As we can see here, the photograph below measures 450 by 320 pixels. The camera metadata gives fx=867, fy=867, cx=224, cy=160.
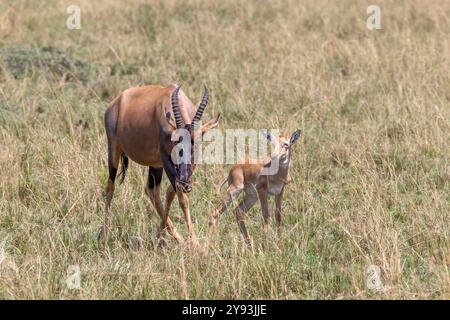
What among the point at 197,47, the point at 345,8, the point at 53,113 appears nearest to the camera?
the point at 53,113

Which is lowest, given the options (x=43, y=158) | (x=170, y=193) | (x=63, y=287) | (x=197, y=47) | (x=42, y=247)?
(x=63, y=287)

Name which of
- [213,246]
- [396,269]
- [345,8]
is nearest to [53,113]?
[213,246]

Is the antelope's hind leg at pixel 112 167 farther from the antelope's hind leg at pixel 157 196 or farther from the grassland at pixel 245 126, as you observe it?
the antelope's hind leg at pixel 157 196

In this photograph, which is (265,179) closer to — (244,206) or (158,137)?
(244,206)

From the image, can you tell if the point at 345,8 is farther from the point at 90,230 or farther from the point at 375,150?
the point at 90,230

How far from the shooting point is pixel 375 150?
9.41m

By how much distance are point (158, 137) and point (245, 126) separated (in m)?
3.05

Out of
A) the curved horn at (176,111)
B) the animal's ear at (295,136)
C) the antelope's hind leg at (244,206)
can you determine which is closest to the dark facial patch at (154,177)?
the antelope's hind leg at (244,206)

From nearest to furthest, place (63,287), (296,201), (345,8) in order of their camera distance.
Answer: (63,287)
(296,201)
(345,8)

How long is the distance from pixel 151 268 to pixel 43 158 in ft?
10.6

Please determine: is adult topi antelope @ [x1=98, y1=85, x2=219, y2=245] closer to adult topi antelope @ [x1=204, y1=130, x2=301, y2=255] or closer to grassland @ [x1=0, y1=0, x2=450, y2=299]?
grassland @ [x1=0, y1=0, x2=450, y2=299]

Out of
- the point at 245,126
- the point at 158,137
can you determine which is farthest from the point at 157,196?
the point at 245,126

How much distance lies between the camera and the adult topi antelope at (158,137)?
23.0 feet

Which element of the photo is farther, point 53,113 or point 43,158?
point 53,113
